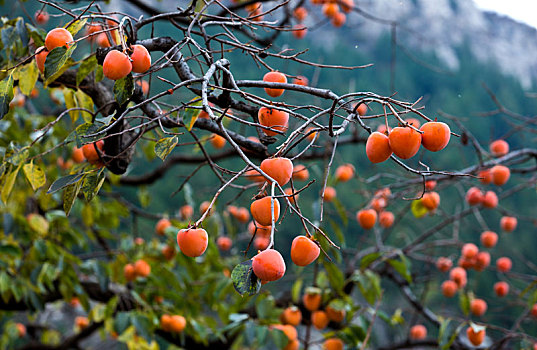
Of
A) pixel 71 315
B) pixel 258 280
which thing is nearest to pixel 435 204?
pixel 258 280

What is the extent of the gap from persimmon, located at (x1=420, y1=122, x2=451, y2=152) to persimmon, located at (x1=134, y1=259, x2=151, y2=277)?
1402 mm

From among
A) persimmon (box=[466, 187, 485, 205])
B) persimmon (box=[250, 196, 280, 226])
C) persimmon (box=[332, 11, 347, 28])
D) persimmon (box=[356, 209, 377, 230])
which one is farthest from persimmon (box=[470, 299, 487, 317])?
persimmon (box=[250, 196, 280, 226])

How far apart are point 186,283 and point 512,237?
16.1ft

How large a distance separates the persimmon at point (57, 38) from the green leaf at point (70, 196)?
206 millimetres

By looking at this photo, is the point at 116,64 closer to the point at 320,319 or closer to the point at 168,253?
the point at 320,319

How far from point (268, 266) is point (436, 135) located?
0.29 metres

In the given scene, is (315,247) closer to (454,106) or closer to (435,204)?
(435,204)

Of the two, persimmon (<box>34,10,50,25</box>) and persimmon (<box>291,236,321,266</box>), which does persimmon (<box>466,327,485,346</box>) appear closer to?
persimmon (<box>291,236,321,266</box>)

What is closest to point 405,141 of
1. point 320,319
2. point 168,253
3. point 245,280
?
point 245,280

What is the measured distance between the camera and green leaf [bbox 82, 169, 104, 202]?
703 mm

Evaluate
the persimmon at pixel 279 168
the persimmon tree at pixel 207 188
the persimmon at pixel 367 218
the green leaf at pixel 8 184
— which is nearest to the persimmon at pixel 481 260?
the persimmon tree at pixel 207 188

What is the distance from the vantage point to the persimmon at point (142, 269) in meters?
1.83

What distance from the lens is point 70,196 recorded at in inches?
28.2

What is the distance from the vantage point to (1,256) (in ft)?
5.70
